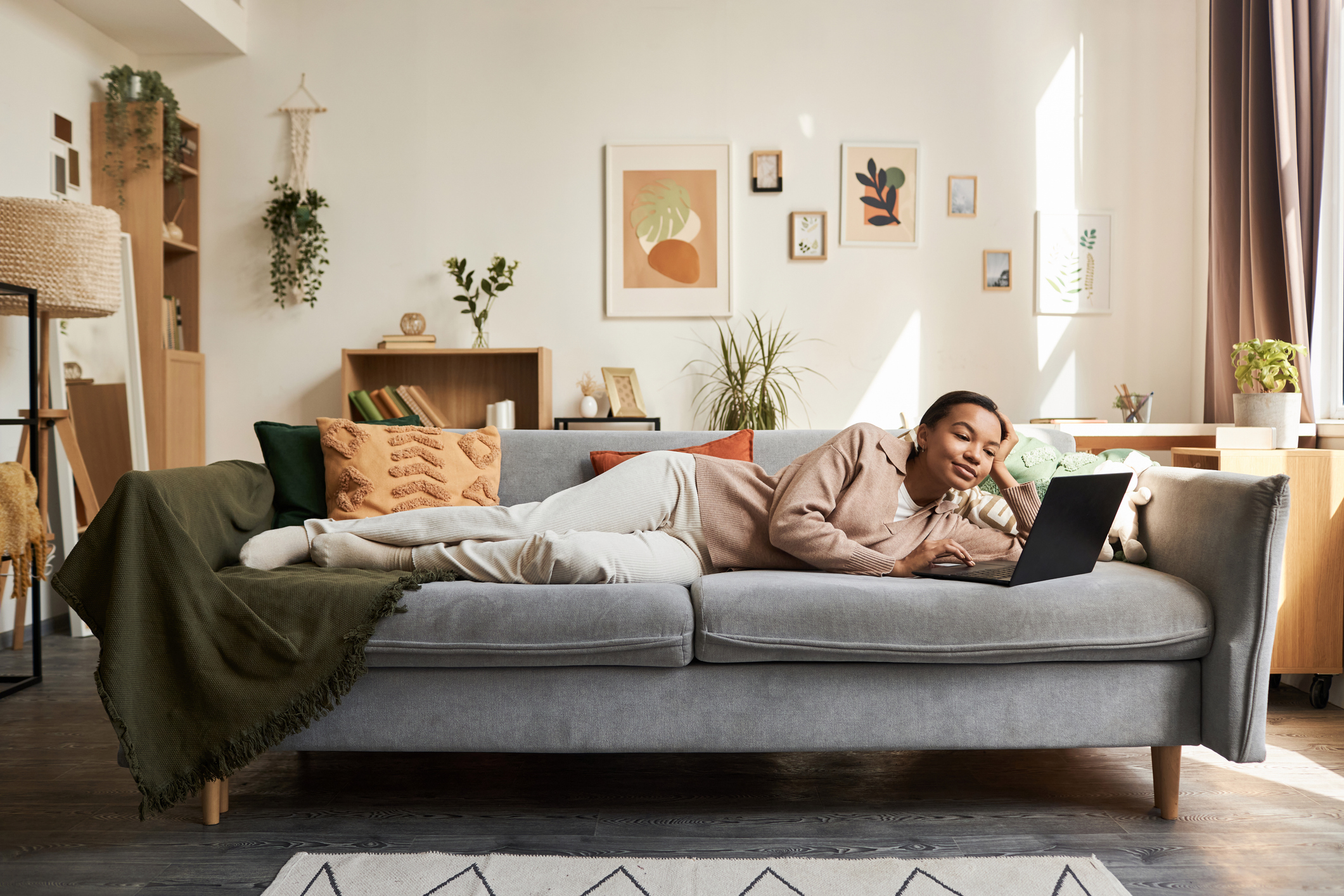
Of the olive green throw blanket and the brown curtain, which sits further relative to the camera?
the brown curtain

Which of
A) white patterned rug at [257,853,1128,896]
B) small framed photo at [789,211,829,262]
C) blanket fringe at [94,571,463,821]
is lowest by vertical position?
white patterned rug at [257,853,1128,896]

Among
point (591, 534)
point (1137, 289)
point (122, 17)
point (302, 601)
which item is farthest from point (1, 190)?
point (1137, 289)

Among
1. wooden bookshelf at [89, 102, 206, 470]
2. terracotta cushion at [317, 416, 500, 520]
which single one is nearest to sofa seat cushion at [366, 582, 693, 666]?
terracotta cushion at [317, 416, 500, 520]

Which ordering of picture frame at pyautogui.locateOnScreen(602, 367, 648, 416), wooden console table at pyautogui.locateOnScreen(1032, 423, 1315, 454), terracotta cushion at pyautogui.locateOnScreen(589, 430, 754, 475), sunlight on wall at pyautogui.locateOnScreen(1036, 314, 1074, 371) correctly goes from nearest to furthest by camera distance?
terracotta cushion at pyautogui.locateOnScreen(589, 430, 754, 475), wooden console table at pyautogui.locateOnScreen(1032, 423, 1315, 454), picture frame at pyautogui.locateOnScreen(602, 367, 648, 416), sunlight on wall at pyautogui.locateOnScreen(1036, 314, 1074, 371)

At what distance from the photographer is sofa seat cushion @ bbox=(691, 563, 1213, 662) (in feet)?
5.61

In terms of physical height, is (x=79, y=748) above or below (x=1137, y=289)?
below

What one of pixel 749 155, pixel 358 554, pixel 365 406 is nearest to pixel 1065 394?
pixel 749 155

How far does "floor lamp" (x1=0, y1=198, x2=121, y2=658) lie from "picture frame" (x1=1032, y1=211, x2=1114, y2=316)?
370 cm

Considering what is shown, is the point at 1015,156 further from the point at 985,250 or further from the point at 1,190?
the point at 1,190

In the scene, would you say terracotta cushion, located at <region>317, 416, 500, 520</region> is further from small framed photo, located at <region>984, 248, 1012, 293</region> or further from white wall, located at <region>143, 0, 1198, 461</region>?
small framed photo, located at <region>984, 248, 1012, 293</region>

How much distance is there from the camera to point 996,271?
4004mm

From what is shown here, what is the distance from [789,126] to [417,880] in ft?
11.3

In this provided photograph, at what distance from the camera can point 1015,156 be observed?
3990 mm

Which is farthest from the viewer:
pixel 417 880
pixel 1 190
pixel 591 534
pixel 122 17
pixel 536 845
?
pixel 122 17
